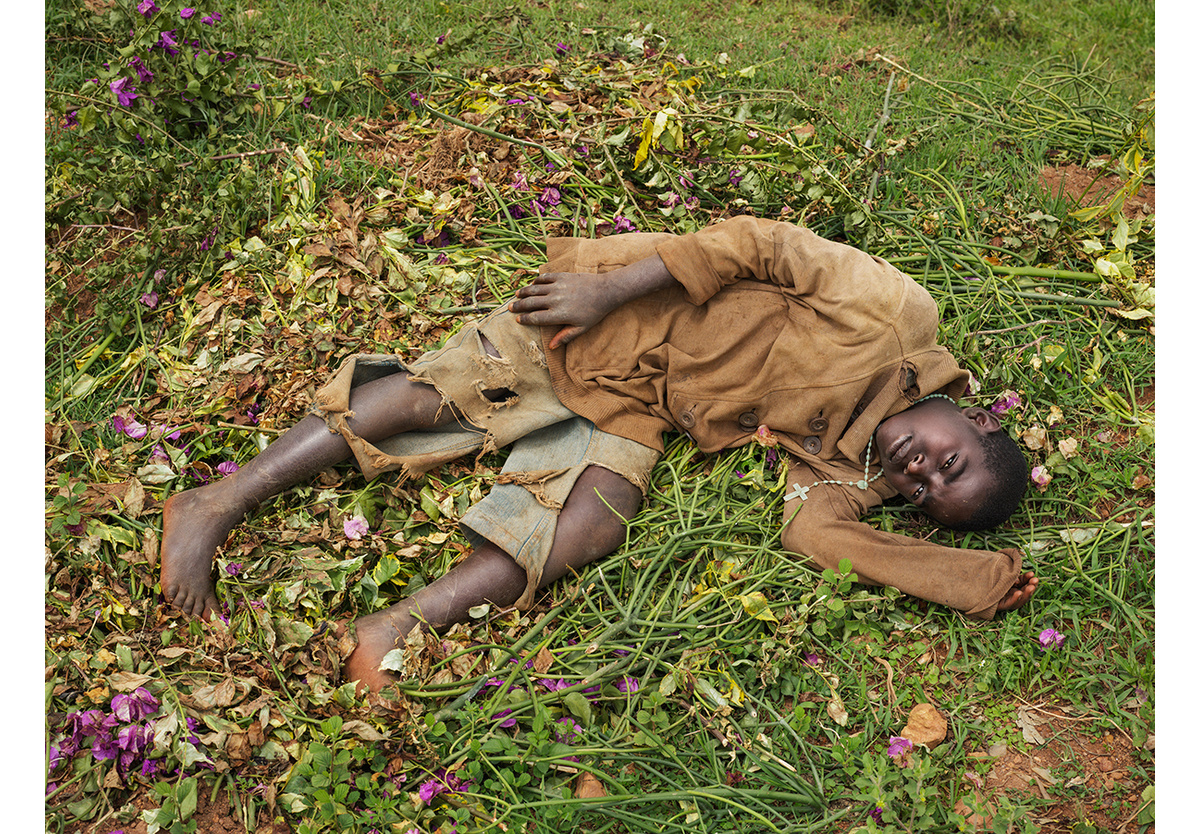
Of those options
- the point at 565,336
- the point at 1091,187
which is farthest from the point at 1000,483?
the point at 1091,187

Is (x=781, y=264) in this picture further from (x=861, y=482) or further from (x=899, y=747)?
(x=899, y=747)

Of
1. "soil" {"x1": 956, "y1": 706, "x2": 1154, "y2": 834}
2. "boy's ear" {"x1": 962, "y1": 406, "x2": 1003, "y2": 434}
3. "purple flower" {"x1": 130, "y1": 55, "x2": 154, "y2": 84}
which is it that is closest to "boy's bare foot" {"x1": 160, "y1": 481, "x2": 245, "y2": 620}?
"purple flower" {"x1": 130, "y1": 55, "x2": 154, "y2": 84}

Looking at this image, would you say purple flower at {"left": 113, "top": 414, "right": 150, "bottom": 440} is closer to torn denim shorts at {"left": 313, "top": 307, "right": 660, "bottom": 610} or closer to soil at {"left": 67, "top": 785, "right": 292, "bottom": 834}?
torn denim shorts at {"left": 313, "top": 307, "right": 660, "bottom": 610}

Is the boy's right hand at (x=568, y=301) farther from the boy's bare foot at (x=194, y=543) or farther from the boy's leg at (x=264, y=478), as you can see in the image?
the boy's bare foot at (x=194, y=543)

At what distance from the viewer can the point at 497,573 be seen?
2.53 metres

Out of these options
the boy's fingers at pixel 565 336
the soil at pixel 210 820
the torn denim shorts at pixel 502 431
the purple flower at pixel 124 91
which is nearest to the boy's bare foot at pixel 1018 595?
the torn denim shorts at pixel 502 431

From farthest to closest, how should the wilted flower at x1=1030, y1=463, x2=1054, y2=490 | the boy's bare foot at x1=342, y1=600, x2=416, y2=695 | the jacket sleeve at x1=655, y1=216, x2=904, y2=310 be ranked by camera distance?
the wilted flower at x1=1030, y1=463, x2=1054, y2=490, the jacket sleeve at x1=655, y1=216, x2=904, y2=310, the boy's bare foot at x1=342, y1=600, x2=416, y2=695

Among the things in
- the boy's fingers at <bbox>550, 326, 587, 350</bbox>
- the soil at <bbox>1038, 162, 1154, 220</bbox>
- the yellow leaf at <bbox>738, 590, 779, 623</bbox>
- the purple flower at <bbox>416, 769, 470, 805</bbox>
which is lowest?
the purple flower at <bbox>416, 769, 470, 805</bbox>

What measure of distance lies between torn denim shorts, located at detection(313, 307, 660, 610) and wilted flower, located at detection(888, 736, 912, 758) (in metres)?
1.07

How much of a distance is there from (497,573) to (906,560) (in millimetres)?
1280

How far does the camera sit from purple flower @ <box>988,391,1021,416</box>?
2.91 m

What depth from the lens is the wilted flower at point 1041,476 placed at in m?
2.79

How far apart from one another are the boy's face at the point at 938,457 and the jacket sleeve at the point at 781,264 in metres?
0.40

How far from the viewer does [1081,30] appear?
198 inches
